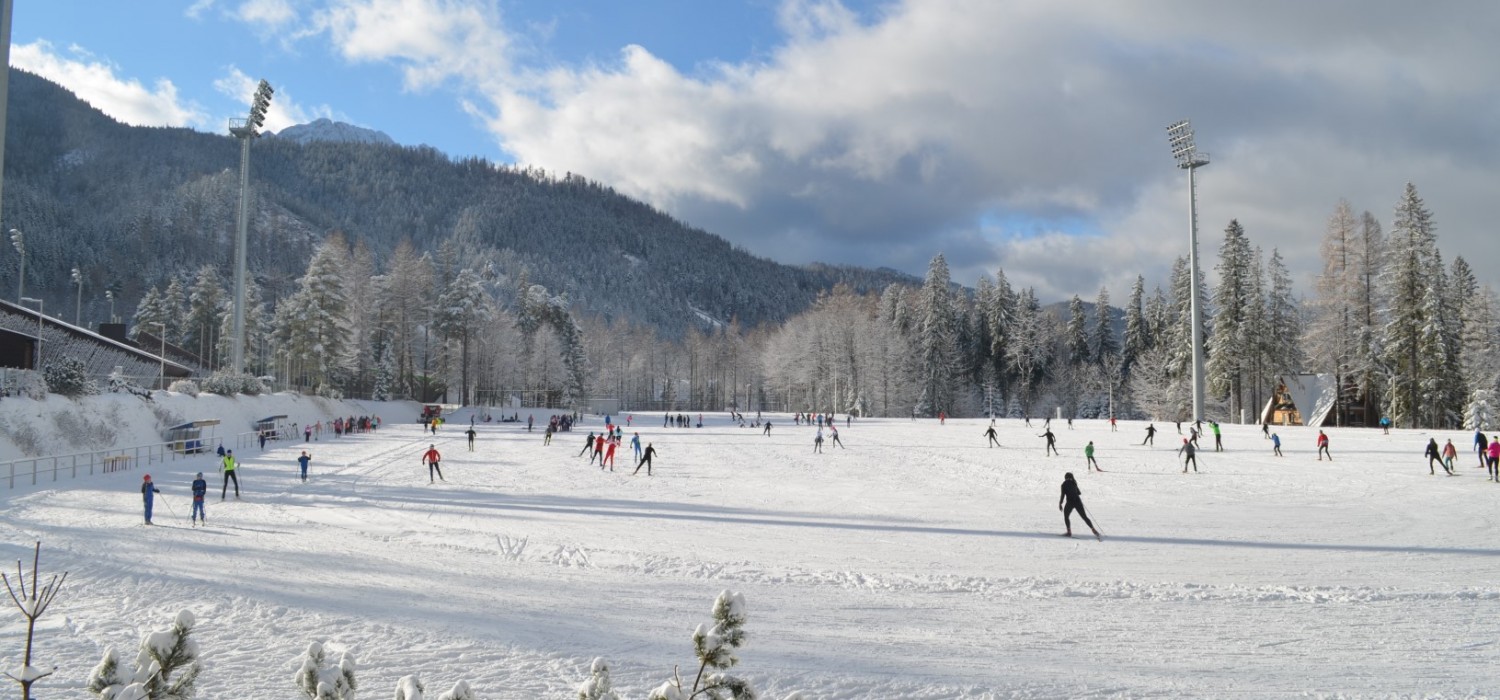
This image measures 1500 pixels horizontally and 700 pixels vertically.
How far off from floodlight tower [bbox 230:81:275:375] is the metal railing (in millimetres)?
13848

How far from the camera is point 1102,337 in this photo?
8881 centimetres

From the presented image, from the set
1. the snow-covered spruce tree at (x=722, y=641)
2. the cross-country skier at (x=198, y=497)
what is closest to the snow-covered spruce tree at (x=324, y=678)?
the snow-covered spruce tree at (x=722, y=641)

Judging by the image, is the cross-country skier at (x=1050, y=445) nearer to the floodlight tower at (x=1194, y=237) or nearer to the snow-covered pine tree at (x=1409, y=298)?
the floodlight tower at (x=1194, y=237)

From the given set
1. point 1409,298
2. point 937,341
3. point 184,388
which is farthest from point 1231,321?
point 184,388

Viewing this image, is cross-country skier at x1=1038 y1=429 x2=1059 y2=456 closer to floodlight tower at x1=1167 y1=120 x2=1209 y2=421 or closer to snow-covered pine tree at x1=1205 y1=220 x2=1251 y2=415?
floodlight tower at x1=1167 y1=120 x2=1209 y2=421

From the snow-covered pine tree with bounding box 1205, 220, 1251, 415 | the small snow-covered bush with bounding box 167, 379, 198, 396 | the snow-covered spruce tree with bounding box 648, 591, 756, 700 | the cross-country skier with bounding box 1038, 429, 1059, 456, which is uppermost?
the snow-covered pine tree with bounding box 1205, 220, 1251, 415

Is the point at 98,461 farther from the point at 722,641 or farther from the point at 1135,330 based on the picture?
the point at 1135,330

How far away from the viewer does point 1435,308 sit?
43.9 m

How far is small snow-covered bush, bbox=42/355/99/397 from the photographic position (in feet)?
98.8

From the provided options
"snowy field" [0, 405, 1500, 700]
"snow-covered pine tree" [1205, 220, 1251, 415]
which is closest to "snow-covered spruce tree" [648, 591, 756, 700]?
"snowy field" [0, 405, 1500, 700]

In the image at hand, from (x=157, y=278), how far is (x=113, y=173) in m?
60.0

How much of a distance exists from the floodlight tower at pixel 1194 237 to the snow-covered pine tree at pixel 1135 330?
112ft

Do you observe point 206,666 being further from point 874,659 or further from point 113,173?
point 113,173

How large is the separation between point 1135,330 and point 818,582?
8016 centimetres
